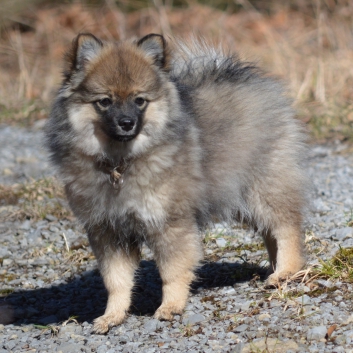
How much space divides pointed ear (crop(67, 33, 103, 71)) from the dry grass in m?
2.43

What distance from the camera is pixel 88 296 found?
4.79m

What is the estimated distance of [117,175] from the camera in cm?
388

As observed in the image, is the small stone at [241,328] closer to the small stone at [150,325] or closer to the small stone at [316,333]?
the small stone at [316,333]

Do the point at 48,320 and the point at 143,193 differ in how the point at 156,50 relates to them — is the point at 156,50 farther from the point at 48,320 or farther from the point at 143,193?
the point at 48,320

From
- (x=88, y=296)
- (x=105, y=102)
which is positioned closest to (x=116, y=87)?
(x=105, y=102)

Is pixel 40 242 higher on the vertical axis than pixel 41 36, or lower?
lower

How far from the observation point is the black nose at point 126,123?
3.63 m

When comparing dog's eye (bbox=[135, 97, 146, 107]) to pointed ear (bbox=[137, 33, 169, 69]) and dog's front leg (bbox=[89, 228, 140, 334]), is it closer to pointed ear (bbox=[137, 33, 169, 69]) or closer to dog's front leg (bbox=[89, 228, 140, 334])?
pointed ear (bbox=[137, 33, 169, 69])

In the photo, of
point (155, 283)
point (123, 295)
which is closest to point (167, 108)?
point (123, 295)

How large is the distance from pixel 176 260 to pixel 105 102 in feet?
3.35

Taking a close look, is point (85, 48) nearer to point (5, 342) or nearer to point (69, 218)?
point (5, 342)

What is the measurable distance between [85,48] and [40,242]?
2.27 metres

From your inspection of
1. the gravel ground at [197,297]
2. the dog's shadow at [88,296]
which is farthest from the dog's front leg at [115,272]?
the dog's shadow at [88,296]

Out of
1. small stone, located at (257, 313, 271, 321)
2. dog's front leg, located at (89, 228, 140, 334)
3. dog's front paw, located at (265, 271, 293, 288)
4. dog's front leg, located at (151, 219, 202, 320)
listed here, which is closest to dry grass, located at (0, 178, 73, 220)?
dog's front leg, located at (89, 228, 140, 334)
